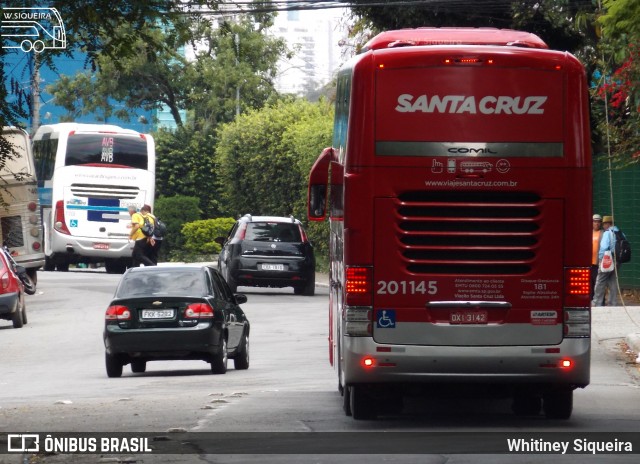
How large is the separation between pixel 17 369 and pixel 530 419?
983cm

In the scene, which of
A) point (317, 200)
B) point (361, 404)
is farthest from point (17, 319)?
point (361, 404)

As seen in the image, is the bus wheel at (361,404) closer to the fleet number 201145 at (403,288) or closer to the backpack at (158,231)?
the fleet number 201145 at (403,288)

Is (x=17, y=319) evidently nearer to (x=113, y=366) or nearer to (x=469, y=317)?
(x=113, y=366)

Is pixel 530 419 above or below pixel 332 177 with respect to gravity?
below

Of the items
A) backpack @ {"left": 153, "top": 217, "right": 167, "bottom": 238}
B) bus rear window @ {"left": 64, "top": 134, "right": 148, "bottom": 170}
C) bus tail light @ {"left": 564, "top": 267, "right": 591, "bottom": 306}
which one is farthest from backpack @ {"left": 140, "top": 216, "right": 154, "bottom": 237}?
bus tail light @ {"left": 564, "top": 267, "right": 591, "bottom": 306}

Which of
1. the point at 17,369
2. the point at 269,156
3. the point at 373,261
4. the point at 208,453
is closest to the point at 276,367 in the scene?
the point at 17,369

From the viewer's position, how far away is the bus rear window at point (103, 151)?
4469cm

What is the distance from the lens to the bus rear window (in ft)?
147

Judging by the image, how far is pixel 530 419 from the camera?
13977mm

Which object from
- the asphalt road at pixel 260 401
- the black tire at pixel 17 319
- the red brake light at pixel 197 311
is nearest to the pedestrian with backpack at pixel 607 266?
the asphalt road at pixel 260 401

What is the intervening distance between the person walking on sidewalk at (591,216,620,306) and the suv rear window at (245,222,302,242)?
744 cm

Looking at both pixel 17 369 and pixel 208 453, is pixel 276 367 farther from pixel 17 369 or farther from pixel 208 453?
pixel 208 453

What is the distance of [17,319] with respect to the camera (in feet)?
93.6

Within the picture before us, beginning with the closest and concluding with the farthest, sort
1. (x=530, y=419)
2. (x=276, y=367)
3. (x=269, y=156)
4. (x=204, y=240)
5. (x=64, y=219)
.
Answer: (x=530, y=419) < (x=276, y=367) < (x=64, y=219) < (x=269, y=156) < (x=204, y=240)
